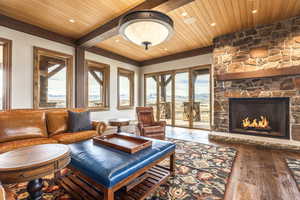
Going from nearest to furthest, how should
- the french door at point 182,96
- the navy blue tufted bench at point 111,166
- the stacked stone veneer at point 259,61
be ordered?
the navy blue tufted bench at point 111,166 → the stacked stone veneer at point 259,61 → the french door at point 182,96

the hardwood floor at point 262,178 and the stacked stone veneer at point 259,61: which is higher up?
the stacked stone veneer at point 259,61

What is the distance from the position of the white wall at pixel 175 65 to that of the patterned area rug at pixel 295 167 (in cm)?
348

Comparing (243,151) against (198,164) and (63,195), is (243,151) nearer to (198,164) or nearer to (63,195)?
(198,164)

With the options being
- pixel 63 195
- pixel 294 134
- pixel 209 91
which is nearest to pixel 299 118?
pixel 294 134

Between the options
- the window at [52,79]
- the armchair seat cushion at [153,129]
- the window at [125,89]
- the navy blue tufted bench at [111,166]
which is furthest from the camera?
the window at [125,89]

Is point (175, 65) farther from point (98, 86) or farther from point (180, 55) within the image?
point (98, 86)

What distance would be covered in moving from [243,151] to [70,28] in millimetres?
5364

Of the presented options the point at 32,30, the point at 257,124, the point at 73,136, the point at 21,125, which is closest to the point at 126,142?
the point at 73,136

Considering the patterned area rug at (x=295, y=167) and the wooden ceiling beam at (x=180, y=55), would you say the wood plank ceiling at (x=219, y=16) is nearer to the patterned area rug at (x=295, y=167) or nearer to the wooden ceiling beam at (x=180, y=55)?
the wooden ceiling beam at (x=180, y=55)

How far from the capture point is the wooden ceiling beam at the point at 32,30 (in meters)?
3.15

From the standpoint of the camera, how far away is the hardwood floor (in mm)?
1690

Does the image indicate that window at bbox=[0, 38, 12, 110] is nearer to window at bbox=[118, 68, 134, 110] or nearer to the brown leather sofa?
the brown leather sofa

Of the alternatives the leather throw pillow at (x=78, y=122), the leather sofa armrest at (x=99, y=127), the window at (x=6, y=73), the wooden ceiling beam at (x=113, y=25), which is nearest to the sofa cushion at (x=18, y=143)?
the leather throw pillow at (x=78, y=122)

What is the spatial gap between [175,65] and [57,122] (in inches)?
183
